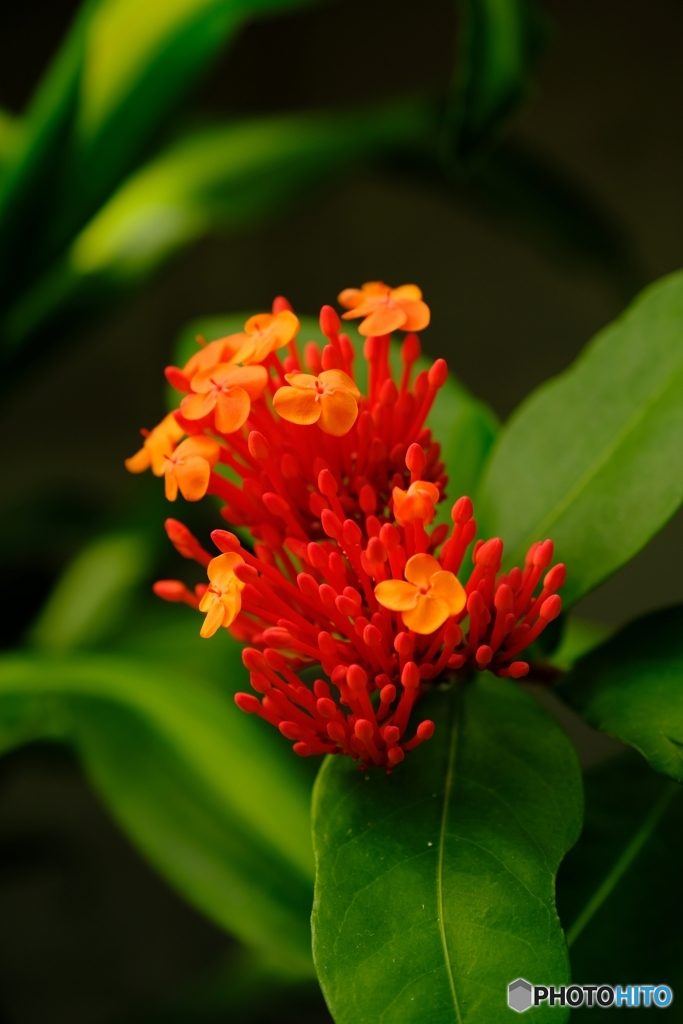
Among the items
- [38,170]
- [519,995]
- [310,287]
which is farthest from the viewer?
[310,287]

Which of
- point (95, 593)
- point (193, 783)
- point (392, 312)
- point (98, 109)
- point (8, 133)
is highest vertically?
point (392, 312)

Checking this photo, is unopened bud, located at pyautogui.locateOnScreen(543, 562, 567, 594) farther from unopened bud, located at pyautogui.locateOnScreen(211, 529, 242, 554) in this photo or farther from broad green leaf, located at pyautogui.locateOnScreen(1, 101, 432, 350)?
broad green leaf, located at pyautogui.locateOnScreen(1, 101, 432, 350)

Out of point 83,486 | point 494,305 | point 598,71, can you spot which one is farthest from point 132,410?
point 598,71

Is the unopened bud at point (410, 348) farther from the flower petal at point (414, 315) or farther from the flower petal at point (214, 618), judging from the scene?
the flower petal at point (214, 618)

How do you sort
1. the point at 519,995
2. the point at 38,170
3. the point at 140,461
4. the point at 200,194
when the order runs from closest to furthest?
the point at 519,995
the point at 140,461
the point at 38,170
the point at 200,194

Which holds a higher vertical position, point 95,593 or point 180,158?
point 180,158

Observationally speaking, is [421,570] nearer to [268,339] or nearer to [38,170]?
[268,339]

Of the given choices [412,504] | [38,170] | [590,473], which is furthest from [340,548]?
[38,170]
